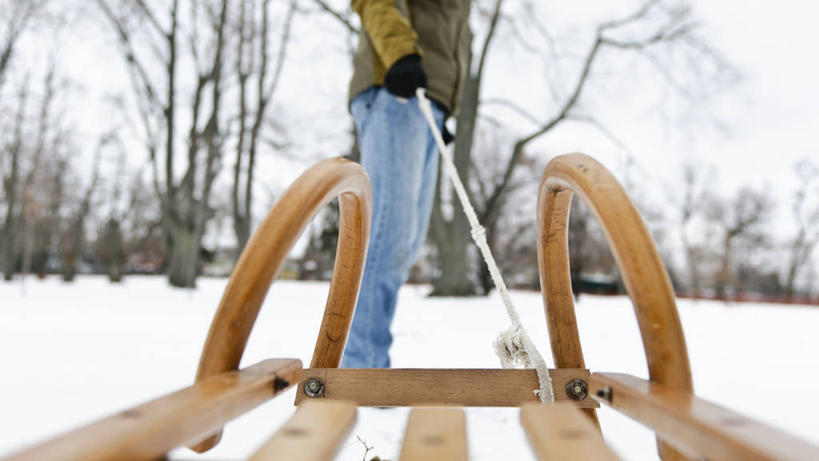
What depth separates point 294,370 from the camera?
0.75m

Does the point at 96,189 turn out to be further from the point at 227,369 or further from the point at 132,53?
the point at 227,369

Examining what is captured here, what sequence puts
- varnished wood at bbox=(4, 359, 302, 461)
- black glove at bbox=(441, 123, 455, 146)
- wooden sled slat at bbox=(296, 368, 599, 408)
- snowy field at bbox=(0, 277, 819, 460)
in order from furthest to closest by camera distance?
black glove at bbox=(441, 123, 455, 146) → snowy field at bbox=(0, 277, 819, 460) → wooden sled slat at bbox=(296, 368, 599, 408) → varnished wood at bbox=(4, 359, 302, 461)

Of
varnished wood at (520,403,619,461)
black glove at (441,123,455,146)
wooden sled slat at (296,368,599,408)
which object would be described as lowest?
wooden sled slat at (296,368,599,408)

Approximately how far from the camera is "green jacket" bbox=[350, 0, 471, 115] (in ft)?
5.19

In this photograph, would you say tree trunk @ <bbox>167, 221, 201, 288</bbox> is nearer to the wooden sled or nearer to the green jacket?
the green jacket

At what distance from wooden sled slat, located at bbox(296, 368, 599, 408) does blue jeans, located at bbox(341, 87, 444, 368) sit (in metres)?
0.72

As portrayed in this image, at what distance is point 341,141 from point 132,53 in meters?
5.24

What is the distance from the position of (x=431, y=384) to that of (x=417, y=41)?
3.93ft

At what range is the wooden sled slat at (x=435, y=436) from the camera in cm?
40

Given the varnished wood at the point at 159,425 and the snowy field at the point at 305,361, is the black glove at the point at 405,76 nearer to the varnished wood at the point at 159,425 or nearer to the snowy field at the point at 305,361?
the snowy field at the point at 305,361

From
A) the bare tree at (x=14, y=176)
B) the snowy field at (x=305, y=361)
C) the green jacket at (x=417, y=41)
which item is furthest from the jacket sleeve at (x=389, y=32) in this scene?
the bare tree at (x=14, y=176)

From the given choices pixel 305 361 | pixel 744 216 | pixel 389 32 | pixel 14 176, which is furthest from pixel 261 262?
pixel 744 216

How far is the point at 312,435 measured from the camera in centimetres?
42

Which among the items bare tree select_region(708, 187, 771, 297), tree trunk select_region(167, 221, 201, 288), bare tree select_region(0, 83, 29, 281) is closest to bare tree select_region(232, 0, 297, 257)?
tree trunk select_region(167, 221, 201, 288)
